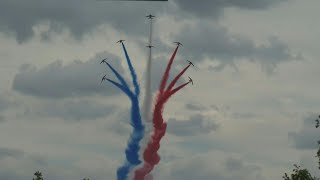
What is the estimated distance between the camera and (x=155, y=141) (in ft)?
316

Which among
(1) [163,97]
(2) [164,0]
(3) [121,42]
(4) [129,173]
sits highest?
(3) [121,42]

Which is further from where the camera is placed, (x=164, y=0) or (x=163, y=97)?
A: (x=163, y=97)

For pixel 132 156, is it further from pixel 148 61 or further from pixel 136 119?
pixel 148 61

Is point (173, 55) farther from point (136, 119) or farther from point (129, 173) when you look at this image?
point (129, 173)

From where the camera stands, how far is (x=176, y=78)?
304 feet

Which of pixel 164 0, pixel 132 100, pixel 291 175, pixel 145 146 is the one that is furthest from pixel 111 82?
pixel 164 0

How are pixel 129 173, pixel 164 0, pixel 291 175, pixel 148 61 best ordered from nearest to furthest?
pixel 164 0 < pixel 148 61 < pixel 129 173 < pixel 291 175

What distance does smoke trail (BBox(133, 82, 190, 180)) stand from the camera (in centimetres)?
9312

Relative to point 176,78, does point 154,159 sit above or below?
below

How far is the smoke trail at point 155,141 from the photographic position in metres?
93.1

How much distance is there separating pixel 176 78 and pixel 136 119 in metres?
7.63

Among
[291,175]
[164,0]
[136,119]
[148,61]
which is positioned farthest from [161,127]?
[164,0]

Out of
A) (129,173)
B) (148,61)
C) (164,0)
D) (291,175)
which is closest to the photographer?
(164,0)

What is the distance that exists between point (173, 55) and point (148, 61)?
3870 mm
